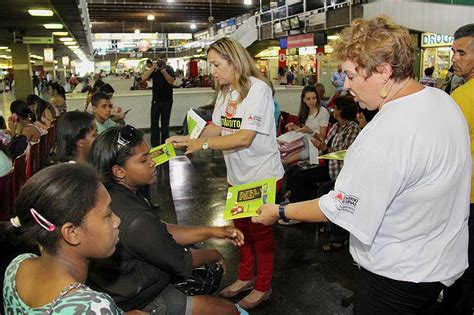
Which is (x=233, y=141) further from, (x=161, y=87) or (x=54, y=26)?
(x=54, y=26)

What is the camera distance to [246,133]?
8.95 ft

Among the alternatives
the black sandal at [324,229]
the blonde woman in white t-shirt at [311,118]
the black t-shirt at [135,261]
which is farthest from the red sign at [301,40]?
the black t-shirt at [135,261]

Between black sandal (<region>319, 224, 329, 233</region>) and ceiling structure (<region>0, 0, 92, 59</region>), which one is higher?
ceiling structure (<region>0, 0, 92, 59</region>)

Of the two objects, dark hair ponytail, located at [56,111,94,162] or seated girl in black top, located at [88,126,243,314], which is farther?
dark hair ponytail, located at [56,111,94,162]

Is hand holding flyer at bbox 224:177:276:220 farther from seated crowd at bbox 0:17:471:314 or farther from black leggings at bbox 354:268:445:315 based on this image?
black leggings at bbox 354:268:445:315

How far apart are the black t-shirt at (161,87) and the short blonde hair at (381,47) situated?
653 cm

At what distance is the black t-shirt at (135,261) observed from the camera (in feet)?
6.00

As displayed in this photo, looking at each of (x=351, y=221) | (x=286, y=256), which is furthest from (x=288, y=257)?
(x=351, y=221)

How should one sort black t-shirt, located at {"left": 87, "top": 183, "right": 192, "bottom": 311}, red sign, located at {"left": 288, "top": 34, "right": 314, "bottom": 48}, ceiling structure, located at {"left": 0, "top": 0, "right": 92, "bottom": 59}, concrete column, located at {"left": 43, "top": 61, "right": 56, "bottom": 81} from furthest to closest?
concrete column, located at {"left": 43, "top": 61, "right": 56, "bottom": 81} < red sign, located at {"left": 288, "top": 34, "right": 314, "bottom": 48} < ceiling structure, located at {"left": 0, "top": 0, "right": 92, "bottom": 59} < black t-shirt, located at {"left": 87, "top": 183, "right": 192, "bottom": 311}

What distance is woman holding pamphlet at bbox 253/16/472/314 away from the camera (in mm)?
1394

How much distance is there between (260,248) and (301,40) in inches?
587

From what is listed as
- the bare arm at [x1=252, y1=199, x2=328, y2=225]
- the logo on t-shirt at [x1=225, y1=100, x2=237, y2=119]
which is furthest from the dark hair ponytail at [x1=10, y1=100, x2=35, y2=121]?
the bare arm at [x1=252, y1=199, x2=328, y2=225]

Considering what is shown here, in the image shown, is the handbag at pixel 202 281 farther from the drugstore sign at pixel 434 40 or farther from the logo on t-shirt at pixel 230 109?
the drugstore sign at pixel 434 40

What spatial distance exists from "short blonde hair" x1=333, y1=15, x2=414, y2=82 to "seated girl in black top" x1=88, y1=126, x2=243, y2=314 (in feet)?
3.70
